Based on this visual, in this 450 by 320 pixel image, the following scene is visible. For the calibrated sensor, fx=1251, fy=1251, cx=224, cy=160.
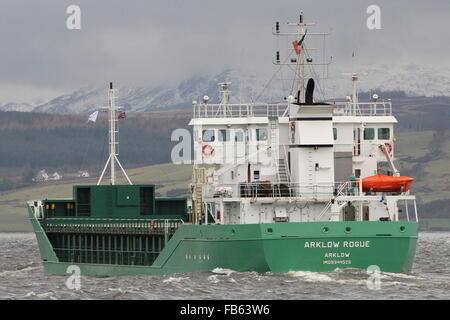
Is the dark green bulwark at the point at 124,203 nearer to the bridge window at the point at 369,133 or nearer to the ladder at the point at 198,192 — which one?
the ladder at the point at 198,192

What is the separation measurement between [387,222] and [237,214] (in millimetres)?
7912

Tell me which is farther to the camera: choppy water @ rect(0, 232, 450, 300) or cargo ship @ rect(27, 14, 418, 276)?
cargo ship @ rect(27, 14, 418, 276)

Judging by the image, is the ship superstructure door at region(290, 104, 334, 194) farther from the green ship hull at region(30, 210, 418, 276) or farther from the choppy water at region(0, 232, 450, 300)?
the choppy water at region(0, 232, 450, 300)

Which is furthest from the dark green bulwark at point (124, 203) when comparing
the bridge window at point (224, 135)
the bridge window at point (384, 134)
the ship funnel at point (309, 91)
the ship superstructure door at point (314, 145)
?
the bridge window at point (384, 134)

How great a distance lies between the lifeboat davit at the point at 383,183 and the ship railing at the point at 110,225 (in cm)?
1040

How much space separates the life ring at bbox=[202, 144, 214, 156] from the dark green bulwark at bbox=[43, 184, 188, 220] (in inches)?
203

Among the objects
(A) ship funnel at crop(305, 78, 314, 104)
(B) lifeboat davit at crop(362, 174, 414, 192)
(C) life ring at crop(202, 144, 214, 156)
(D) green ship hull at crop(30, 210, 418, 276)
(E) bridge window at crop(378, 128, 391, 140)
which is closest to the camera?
(D) green ship hull at crop(30, 210, 418, 276)

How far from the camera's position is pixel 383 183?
57688mm

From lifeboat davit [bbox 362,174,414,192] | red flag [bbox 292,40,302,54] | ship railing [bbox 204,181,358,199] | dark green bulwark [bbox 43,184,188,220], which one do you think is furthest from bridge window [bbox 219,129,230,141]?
lifeboat davit [bbox 362,174,414,192]

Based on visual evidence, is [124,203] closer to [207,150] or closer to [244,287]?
[207,150]

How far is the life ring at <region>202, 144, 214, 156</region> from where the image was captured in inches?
2468

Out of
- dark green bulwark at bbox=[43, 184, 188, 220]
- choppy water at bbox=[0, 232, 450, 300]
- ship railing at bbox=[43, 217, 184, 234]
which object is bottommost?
choppy water at bbox=[0, 232, 450, 300]

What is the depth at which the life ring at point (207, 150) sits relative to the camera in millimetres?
62688
